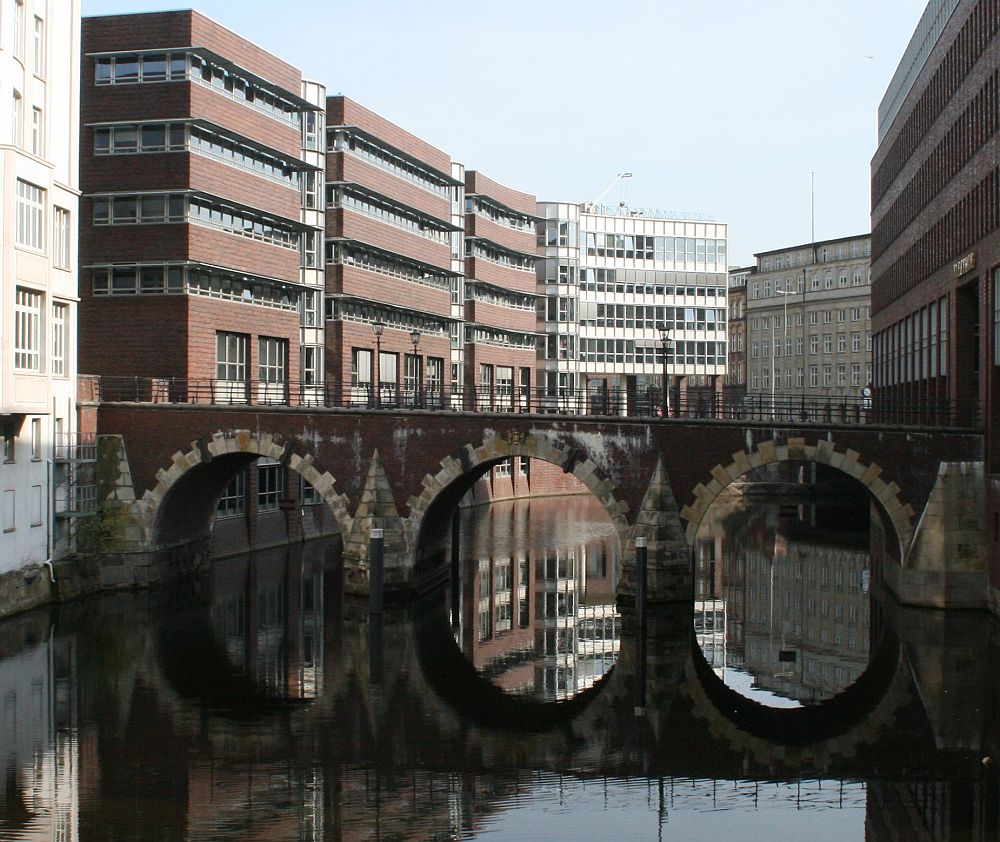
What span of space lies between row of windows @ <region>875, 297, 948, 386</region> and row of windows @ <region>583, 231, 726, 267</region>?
36391mm

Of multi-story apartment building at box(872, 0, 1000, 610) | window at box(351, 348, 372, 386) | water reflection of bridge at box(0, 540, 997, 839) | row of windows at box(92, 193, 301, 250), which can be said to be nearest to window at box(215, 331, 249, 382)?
row of windows at box(92, 193, 301, 250)

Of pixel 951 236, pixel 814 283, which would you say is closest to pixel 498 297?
pixel 951 236

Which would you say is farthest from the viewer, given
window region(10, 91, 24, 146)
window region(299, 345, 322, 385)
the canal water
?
window region(299, 345, 322, 385)

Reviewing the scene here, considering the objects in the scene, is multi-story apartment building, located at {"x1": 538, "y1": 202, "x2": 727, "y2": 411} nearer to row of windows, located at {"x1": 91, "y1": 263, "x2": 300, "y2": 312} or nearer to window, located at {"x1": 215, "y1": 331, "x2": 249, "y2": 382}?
window, located at {"x1": 215, "y1": 331, "x2": 249, "y2": 382}

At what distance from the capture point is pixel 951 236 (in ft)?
182

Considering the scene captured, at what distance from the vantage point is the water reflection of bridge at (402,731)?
88.2 ft

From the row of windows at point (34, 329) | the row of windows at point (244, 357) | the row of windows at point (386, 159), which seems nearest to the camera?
the row of windows at point (34, 329)

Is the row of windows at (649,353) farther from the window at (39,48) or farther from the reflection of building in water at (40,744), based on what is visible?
the reflection of building in water at (40,744)

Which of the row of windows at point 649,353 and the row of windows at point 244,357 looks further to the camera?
the row of windows at point 649,353

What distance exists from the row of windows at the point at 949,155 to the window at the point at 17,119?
3307 cm

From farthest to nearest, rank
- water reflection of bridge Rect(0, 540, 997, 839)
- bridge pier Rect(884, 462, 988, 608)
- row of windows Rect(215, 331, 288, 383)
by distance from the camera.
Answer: row of windows Rect(215, 331, 288, 383) < bridge pier Rect(884, 462, 988, 608) < water reflection of bridge Rect(0, 540, 997, 839)

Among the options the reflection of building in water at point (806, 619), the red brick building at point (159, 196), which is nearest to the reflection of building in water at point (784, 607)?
the reflection of building in water at point (806, 619)

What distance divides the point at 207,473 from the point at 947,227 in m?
32.4

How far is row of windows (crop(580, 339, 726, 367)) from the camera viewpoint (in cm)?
11656
